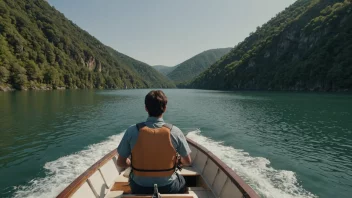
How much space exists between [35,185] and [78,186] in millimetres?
6507

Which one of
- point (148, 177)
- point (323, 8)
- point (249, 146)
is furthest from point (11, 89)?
point (323, 8)

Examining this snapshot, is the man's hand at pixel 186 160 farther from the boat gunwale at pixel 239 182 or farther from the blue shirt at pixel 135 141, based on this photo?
the boat gunwale at pixel 239 182

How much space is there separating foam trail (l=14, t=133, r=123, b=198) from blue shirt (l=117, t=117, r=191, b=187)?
726 centimetres

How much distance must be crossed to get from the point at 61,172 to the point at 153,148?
10.3 m

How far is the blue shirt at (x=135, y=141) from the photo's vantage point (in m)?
3.83

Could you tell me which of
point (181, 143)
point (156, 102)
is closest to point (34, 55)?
point (156, 102)

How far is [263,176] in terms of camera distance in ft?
37.5

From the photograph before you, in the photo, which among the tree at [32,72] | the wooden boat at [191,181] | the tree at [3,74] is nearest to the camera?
the wooden boat at [191,181]

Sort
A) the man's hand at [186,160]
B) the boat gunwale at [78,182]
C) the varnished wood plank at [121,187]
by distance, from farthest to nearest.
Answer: the varnished wood plank at [121,187]
the boat gunwale at [78,182]
the man's hand at [186,160]

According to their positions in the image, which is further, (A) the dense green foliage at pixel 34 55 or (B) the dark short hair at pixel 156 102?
(A) the dense green foliage at pixel 34 55

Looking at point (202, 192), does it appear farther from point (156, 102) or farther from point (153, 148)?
point (156, 102)

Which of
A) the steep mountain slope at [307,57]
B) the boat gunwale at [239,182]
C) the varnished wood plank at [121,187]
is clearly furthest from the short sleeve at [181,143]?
the steep mountain slope at [307,57]

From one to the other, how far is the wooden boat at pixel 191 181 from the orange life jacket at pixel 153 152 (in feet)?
1.63

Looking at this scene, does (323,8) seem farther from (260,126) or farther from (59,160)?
(59,160)
